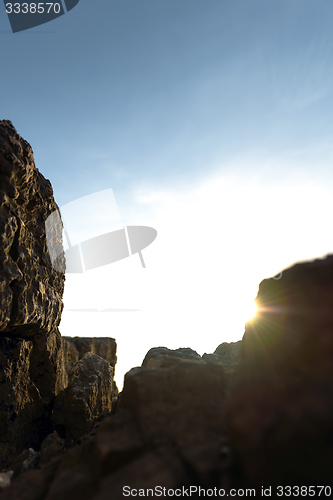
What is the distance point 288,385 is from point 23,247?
7.66 meters

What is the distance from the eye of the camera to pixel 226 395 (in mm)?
4176

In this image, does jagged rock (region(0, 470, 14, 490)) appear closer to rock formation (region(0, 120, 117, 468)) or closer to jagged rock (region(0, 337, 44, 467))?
rock formation (region(0, 120, 117, 468))

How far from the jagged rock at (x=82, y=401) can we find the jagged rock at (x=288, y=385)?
23.6 ft

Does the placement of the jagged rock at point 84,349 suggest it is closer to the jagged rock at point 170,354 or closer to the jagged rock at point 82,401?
the jagged rock at point 82,401

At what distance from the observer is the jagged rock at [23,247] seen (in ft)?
23.2

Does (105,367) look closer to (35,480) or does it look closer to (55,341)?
(55,341)

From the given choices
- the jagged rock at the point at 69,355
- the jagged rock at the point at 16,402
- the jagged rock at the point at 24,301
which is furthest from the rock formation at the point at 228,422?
the jagged rock at the point at 69,355

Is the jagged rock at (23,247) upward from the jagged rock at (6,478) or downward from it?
upward

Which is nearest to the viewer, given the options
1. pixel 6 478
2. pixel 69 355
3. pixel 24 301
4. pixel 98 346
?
pixel 6 478

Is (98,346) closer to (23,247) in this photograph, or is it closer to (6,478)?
(23,247)

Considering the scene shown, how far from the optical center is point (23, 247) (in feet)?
26.9

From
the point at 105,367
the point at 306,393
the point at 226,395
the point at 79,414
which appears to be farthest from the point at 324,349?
the point at 105,367

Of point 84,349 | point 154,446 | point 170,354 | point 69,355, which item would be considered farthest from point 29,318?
point 84,349

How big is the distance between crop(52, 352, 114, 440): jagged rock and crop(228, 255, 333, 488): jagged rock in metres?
A: 7.20
